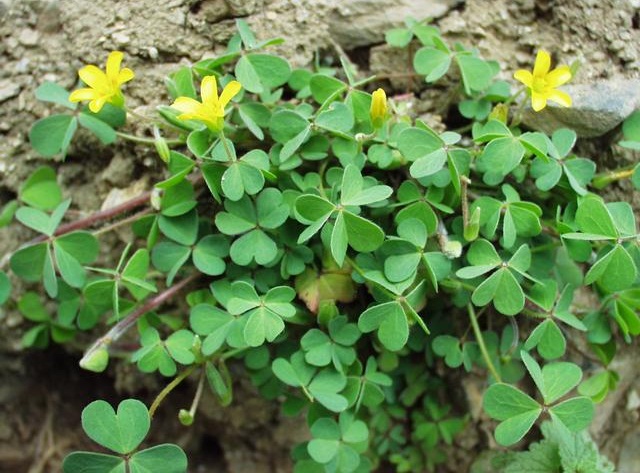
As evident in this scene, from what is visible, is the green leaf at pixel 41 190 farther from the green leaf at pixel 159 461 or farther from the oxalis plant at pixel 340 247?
the green leaf at pixel 159 461

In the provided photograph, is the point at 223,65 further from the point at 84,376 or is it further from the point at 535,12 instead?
the point at 84,376

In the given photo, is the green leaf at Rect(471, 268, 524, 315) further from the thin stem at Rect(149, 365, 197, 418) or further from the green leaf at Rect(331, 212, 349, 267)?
the thin stem at Rect(149, 365, 197, 418)

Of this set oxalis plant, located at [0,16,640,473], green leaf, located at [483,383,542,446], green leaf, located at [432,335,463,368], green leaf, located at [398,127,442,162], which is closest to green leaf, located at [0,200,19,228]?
oxalis plant, located at [0,16,640,473]

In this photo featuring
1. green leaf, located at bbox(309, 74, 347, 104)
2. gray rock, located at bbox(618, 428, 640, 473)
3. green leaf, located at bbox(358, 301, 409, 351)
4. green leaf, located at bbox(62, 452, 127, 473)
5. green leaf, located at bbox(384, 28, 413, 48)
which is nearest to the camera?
green leaf, located at bbox(62, 452, 127, 473)

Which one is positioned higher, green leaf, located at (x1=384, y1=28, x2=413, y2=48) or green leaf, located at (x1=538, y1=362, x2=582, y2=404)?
green leaf, located at (x1=384, y1=28, x2=413, y2=48)

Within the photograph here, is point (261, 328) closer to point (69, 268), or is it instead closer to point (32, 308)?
point (69, 268)

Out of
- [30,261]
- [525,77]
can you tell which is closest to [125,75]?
[30,261]

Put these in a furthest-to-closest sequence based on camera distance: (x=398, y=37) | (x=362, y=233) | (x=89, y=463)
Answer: (x=398, y=37), (x=362, y=233), (x=89, y=463)
